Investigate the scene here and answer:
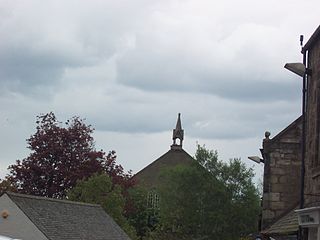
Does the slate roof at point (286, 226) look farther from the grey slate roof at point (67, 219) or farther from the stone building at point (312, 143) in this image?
the grey slate roof at point (67, 219)

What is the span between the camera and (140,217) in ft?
222

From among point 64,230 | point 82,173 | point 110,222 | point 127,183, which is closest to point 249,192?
point 127,183

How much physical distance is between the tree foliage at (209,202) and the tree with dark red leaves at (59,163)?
14.1ft

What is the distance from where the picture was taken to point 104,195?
4662 cm

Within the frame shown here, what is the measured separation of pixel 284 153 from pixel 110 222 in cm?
1910

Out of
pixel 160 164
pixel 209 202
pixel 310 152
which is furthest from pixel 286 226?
pixel 160 164

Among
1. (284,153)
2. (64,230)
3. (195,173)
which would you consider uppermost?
(195,173)

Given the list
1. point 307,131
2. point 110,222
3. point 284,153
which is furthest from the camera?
point 110,222

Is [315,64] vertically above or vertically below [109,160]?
below

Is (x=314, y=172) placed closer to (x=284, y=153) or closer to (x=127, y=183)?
(x=284, y=153)

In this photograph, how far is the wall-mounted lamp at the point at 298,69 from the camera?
669 inches

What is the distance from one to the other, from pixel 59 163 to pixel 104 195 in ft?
20.8

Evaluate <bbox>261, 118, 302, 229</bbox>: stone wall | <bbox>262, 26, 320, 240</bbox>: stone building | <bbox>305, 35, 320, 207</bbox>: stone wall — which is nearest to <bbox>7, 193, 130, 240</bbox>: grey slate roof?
<bbox>261, 118, 302, 229</bbox>: stone wall

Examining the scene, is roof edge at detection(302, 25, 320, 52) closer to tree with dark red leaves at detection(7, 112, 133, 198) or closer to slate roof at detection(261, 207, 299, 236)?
slate roof at detection(261, 207, 299, 236)
